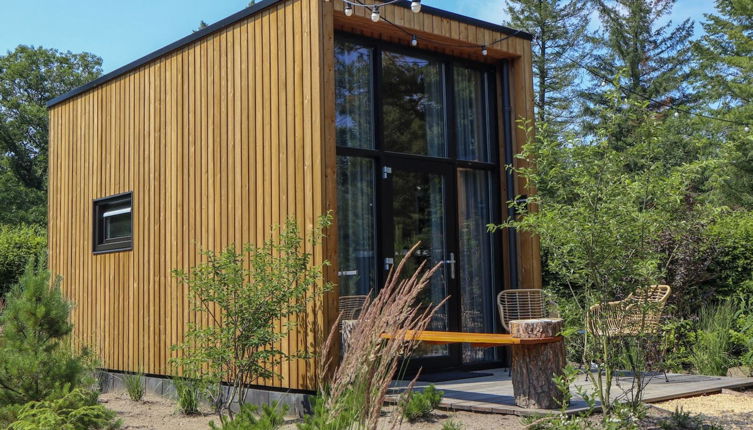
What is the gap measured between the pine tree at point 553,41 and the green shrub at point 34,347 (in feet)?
61.1

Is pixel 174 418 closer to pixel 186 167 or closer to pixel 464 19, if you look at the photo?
pixel 186 167

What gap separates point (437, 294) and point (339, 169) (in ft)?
4.83

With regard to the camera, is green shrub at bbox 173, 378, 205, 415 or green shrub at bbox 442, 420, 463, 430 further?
green shrub at bbox 173, 378, 205, 415

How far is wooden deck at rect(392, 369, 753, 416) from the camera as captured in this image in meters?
5.03

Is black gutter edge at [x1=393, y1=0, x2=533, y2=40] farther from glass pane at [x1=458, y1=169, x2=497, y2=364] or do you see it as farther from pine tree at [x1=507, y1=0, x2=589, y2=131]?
pine tree at [x1=507, y1=0, x2=589, y2=131]

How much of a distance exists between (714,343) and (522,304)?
77.6 inches

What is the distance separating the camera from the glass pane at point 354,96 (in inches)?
253

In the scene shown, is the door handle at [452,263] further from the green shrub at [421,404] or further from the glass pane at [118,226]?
the glass pane at [118,226]

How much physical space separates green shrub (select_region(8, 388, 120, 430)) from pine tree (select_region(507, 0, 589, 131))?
759 inches

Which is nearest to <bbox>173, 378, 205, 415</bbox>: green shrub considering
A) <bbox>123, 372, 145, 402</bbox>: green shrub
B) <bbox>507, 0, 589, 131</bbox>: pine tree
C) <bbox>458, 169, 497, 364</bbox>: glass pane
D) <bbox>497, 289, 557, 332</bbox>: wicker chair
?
Answer: <bbox>123, 372, 145, 402</bbox>: green shrub

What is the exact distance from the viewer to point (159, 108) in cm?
755

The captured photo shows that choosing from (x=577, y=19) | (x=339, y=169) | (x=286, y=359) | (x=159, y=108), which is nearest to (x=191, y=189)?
(x=159, y=108)

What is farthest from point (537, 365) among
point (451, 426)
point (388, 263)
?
point (388, 263)

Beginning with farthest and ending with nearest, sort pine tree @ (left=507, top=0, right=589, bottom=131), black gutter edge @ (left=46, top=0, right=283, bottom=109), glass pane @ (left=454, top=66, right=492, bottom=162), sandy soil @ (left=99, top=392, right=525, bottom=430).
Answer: pine tree @ (left=507, top=0, right=589, bottom=131), glass pane @ (left=454, top=66, right=492, bottom=162), black gutter edge @ (left=46, top=0, right=283, bottom=109), sandy soil @ (left=99, top=392, right=525, bottom=430)
